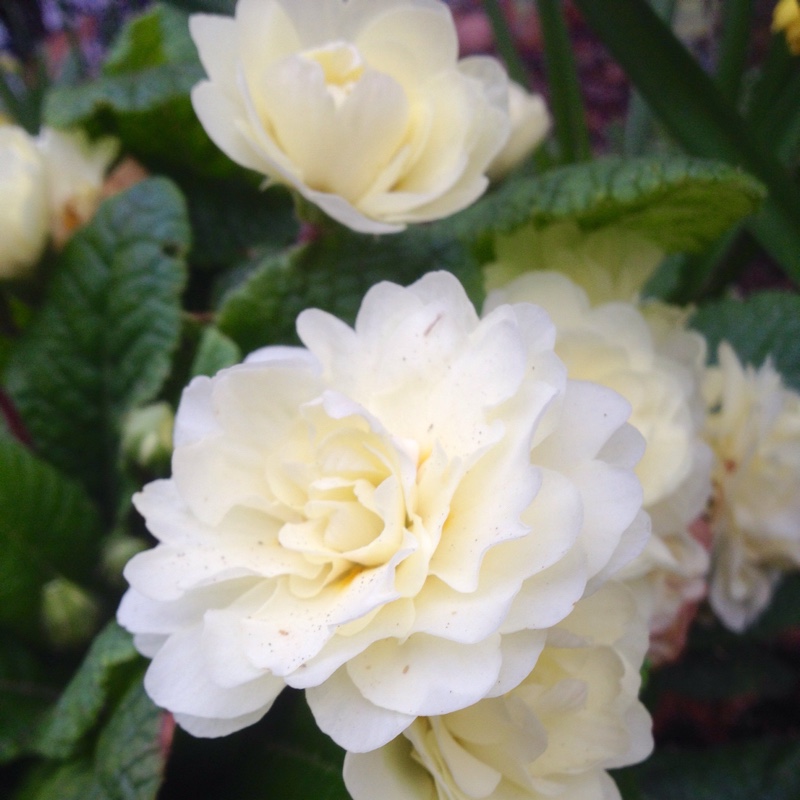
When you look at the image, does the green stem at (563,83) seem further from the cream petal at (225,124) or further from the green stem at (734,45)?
the cream petal at (225,124)

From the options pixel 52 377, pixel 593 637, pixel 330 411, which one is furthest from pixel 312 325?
pixel 52 377

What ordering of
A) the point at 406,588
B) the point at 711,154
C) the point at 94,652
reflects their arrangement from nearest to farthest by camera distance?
the point at 406,588 < the point at 94,652 < the point at 711,154

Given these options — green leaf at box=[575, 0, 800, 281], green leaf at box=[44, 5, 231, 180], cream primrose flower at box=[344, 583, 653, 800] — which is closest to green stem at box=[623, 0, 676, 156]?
green leaf at box=[575, 0, 800, 281]

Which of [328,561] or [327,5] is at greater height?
[327,5]

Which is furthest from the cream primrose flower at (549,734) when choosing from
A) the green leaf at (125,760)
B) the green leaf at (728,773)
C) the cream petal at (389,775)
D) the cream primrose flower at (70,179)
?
the cream primrose flower at (70,179)

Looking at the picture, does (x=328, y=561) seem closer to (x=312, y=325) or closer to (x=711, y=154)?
(x=312, y=325)
